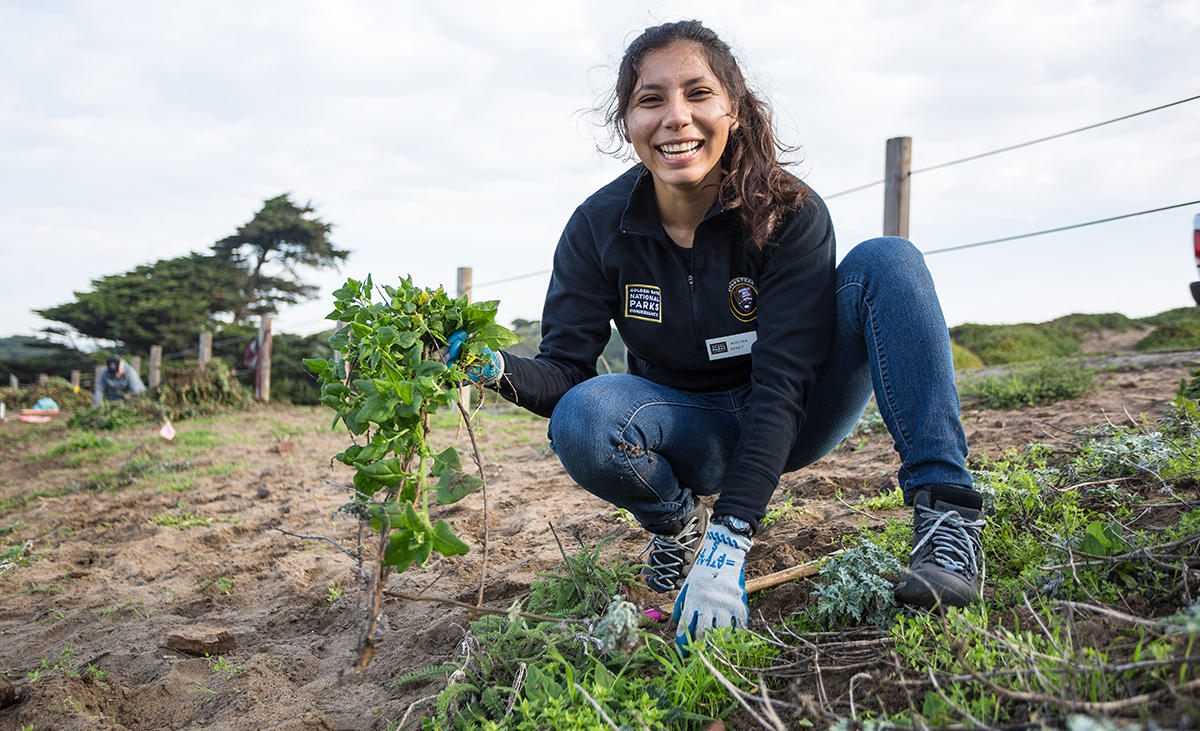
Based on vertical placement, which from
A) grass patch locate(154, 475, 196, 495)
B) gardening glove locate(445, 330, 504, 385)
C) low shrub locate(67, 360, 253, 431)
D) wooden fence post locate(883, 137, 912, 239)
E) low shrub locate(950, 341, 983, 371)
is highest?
wooden fence post locate(883, 137, 912, 239)

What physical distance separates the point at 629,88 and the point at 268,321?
12.1 meters

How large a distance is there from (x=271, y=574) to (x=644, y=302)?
6.75ft

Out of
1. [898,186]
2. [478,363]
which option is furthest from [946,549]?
[898,186]

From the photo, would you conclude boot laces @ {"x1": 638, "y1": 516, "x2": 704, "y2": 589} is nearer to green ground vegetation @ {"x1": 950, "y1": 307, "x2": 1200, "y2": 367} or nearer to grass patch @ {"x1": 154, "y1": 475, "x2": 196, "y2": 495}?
grass patch @ {"x1": 154, "y1": 475, "x2": 196, "y2": 495}

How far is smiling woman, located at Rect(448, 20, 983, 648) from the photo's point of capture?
182 cm

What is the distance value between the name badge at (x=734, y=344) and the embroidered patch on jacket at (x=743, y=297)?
57mm

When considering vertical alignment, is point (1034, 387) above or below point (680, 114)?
below

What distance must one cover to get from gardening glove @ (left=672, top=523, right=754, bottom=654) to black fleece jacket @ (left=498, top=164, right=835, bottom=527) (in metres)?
0.08

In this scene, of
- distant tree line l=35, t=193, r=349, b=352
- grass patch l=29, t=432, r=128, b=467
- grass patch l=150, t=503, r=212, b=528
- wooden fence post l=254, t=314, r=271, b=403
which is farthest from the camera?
distant tree line l=35, t=193, r=349, b=352

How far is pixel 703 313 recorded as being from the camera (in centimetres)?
222

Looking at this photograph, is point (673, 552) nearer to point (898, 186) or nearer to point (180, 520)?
point (180, 520)

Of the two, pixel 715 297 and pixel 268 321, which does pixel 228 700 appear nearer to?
pixel 715 297

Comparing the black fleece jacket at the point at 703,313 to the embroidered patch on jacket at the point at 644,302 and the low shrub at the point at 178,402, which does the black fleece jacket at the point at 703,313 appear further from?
the low shrub at the point at 178,402

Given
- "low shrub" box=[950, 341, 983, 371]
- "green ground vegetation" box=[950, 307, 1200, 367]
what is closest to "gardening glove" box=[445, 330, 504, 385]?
"low shrub" box=[950, 341, 983, 371]
